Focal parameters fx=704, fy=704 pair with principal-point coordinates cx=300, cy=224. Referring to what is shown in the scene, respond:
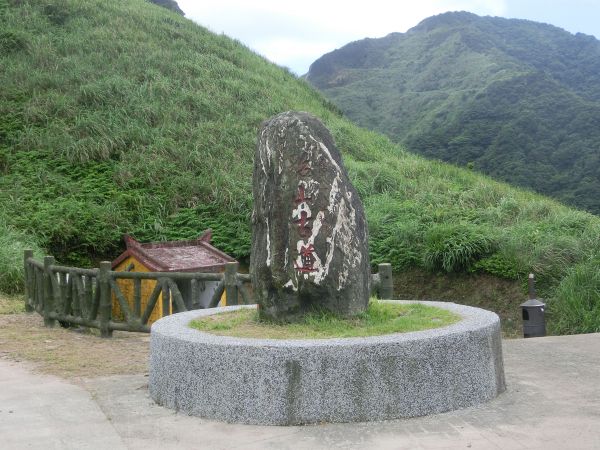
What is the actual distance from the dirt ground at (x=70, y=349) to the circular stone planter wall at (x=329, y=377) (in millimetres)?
1856

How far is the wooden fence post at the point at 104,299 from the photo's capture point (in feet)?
28.3

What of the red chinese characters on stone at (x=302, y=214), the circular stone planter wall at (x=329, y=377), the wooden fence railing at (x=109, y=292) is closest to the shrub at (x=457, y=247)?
the wooden fence railing at (x=109, y=292)

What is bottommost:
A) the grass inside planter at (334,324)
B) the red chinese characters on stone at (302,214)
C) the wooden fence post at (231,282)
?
→ the grass inside planter at (334,324)

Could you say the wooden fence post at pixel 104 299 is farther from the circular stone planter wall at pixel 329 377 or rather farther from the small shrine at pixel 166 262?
the circular stone planter wall at pixel 329 377

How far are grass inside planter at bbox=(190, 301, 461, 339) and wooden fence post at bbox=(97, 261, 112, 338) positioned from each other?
285cm

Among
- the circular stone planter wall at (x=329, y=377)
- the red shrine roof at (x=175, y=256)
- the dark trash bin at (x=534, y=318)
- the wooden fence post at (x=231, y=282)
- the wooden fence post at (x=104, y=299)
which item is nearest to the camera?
the circular stone planter wall at (x=329, y=377)

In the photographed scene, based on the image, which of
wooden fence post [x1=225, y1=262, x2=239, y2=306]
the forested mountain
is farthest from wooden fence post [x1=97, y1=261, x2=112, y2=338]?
the forested mountain

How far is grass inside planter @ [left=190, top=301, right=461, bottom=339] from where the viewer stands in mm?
5281

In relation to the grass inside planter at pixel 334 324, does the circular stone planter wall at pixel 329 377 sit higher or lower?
lower

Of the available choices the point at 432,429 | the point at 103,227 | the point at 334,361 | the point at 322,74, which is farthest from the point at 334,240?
the point at 322,74

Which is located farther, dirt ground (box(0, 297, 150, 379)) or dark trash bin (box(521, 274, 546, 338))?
dark trash bin (box(521, 274, 546, 338))

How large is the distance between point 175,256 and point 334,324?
547 cm

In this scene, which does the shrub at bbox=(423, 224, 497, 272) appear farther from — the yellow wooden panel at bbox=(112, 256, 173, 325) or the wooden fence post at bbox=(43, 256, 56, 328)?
the wooden fence post at bbox=(43, 256, 56, 328)

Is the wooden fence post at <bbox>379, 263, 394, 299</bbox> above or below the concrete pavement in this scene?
above
